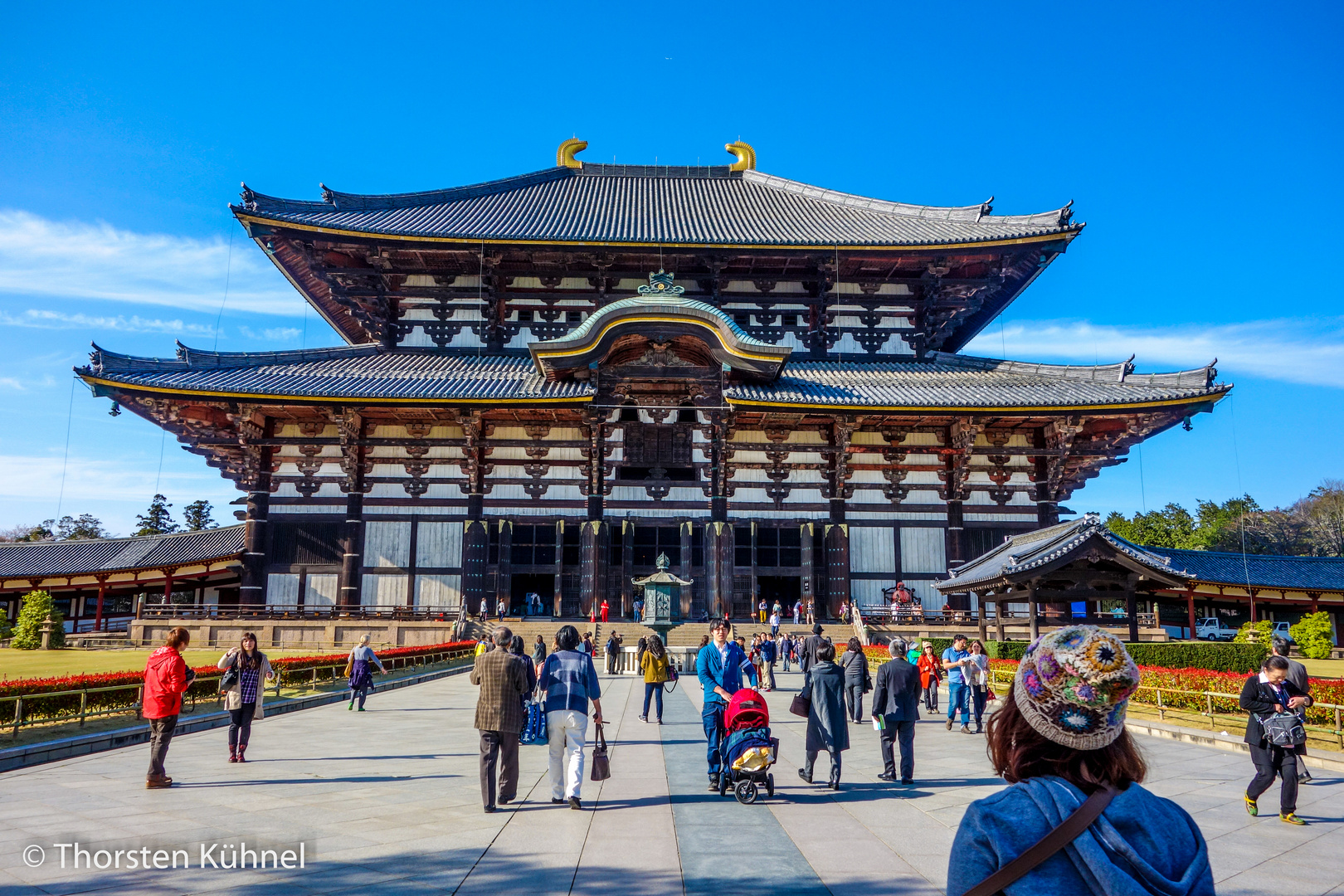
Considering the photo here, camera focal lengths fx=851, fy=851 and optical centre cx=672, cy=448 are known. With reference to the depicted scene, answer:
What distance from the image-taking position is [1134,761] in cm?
240

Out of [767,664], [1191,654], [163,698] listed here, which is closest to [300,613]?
[767,664]

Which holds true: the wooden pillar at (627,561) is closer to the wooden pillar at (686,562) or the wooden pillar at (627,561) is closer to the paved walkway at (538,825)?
the wooden pillar at (686,562)

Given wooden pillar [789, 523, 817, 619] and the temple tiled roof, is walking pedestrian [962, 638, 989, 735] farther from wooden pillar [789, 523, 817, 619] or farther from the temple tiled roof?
wooden pillar [789, 523, 817, 619]

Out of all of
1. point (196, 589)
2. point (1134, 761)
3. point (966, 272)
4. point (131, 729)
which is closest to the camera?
point (1134, 761)

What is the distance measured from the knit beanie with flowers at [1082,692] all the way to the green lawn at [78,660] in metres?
20.4

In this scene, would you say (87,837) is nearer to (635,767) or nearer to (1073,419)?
(635,767)

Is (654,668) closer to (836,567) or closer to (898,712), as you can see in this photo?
(898,712)

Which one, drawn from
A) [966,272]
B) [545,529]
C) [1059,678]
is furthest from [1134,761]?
[966,272]

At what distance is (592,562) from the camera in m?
30.2

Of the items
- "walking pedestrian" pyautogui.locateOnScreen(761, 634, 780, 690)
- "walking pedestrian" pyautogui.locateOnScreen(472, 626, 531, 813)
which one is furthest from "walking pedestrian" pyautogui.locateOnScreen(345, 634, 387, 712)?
"walking pedestrian" pyautogui.locateOnScreen(761, 634, 780, 690)

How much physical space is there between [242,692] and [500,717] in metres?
4.45

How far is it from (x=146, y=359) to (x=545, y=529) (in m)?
14.6

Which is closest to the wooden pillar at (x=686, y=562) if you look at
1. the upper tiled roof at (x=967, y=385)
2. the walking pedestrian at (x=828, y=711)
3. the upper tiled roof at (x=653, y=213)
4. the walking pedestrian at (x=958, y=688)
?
the upper tiled roof at (x=967, y=385)

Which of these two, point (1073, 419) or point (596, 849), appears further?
point (1073, 419)
